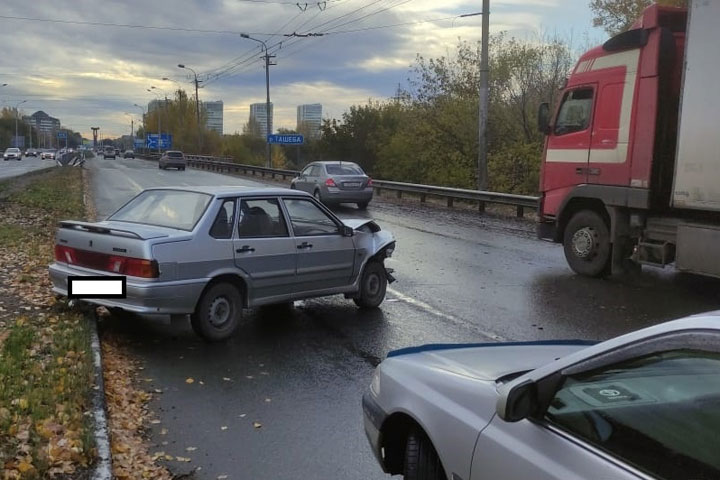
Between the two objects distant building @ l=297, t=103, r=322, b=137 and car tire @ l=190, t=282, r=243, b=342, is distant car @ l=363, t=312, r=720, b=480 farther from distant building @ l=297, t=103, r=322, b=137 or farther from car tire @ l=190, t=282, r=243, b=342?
distant building @ l=297, t=103, r=322, b=137

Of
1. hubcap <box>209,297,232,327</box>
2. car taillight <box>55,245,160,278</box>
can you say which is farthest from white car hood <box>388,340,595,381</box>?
hubcap <box>209,297,232,327</box>

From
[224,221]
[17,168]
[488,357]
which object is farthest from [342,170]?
[17,168]

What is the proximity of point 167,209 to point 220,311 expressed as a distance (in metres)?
1.28

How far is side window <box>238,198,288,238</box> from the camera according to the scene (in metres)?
6.84

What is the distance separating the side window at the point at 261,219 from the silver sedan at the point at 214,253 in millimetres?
11

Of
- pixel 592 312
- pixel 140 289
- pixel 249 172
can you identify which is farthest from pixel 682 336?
pixel 249 172

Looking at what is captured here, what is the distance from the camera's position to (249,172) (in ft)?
172

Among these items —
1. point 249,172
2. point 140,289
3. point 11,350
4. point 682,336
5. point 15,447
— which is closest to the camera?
point 682,336

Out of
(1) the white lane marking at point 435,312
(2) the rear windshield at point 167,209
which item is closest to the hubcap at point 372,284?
(1) the white lane marking at point 435,312

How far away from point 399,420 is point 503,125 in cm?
2995

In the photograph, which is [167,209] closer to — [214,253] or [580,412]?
[214,253]

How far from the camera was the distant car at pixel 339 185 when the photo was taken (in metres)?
22.9

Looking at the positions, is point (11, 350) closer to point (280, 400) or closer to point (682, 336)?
point (280, 400)

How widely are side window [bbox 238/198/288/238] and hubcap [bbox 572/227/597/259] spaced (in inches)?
210
